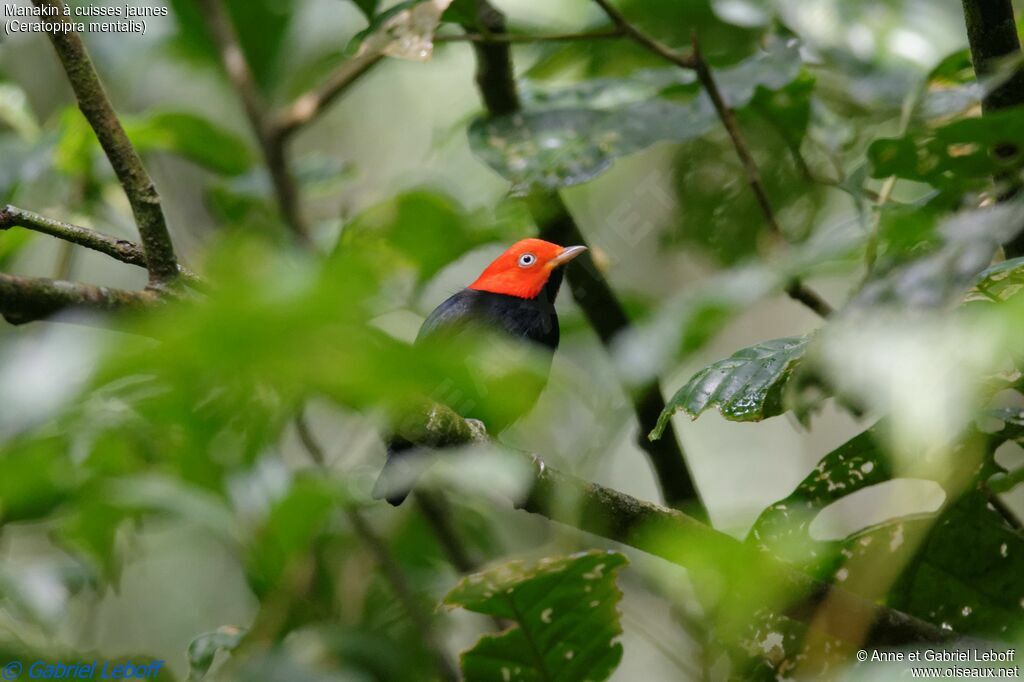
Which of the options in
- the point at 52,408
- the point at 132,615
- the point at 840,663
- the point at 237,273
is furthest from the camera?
the point at 132,615

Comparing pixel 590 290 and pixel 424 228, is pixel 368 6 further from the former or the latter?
pixel 590 290

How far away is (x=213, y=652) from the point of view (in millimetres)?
2527

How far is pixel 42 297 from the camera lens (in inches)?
56.5

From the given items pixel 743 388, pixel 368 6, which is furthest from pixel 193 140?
pixel 743 388

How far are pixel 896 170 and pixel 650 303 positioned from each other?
1.64m

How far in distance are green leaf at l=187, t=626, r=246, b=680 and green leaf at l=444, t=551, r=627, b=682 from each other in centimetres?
62

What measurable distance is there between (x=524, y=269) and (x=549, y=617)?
282cm

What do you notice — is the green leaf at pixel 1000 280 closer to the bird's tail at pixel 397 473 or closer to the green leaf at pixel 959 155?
the green leaf at pixel 959 155

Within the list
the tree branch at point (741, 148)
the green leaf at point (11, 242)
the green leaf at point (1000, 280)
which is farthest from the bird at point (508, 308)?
the green leaf at point (1000, 280)

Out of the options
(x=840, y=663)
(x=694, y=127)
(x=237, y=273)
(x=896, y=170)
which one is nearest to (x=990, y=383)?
(x=896, y=170)

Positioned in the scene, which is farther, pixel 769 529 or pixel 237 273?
pixel 769 529

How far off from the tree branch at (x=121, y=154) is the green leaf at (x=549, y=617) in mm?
976

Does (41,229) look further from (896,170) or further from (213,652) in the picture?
(896,170)

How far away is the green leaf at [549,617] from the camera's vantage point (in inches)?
92.0
